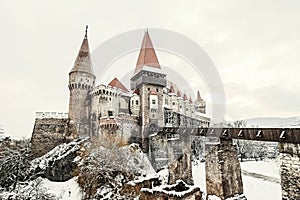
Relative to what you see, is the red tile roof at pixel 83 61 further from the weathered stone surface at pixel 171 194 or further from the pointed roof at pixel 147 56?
the weathered stone surface at pixel 171 194

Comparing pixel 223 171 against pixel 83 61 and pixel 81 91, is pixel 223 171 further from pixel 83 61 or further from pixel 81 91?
pixel 83 61

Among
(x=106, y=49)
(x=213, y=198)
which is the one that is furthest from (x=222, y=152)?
(x=106, y=49)

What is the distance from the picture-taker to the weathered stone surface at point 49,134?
23.4 metres

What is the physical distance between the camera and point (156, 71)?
94.9ft

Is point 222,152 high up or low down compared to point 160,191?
up

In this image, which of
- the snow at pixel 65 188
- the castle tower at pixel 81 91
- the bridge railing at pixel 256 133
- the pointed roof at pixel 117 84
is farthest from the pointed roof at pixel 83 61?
the bridge railing at pixel 256 133

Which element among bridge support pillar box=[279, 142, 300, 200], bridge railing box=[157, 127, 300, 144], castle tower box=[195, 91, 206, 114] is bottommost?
bridge support pillar box=[279, 142, 300, 200]

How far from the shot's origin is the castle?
24.4 m

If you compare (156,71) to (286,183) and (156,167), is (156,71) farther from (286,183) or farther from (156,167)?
(286,183)

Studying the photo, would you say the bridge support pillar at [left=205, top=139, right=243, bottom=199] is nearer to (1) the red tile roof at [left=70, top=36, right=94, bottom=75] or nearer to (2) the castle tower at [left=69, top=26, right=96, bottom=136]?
(2) the castle tower at [left=69, top=26, right=96, bottom=136]

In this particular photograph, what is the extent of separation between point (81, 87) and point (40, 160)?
946cm

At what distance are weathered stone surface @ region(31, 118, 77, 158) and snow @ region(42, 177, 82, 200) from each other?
4.45m

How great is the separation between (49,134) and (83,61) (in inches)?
394

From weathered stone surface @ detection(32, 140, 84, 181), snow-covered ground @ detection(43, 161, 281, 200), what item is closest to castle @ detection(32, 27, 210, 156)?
weathered stone surface @ detection(32, 140, 84, 181)
